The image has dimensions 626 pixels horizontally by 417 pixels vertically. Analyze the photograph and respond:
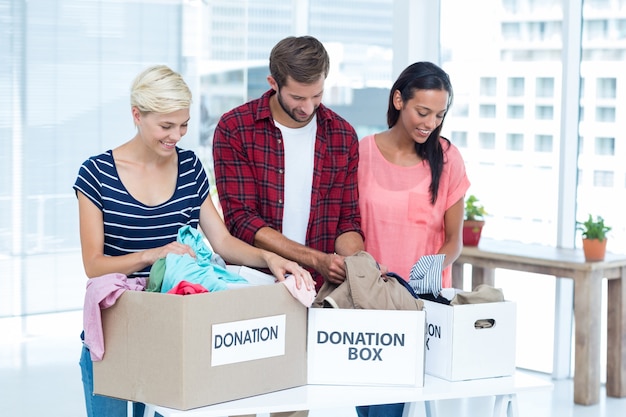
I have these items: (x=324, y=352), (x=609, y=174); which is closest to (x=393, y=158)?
(x=324, y=352)

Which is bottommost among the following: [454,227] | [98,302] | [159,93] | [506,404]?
[506,404]

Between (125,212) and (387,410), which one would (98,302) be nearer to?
(125,212)

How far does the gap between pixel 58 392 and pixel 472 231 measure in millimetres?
2118

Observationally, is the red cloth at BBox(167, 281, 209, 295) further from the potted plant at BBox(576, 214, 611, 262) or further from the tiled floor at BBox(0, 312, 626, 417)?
the potted plant at BBox(576, 214, 611, 262)

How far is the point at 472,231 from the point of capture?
4.71 m

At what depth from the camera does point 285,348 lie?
2.09 metres

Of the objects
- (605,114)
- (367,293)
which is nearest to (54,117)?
(605,114)

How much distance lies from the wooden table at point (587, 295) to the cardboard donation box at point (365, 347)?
7.46 feet

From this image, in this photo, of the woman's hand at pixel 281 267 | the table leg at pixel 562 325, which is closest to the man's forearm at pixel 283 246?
the woman's hand at pixel 281 267

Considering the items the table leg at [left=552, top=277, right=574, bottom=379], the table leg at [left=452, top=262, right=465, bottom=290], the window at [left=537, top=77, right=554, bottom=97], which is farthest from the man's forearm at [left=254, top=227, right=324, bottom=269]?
the window at [left=537, top=77, right=554, bottom=97]

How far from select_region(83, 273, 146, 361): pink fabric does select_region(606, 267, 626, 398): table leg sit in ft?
9.70

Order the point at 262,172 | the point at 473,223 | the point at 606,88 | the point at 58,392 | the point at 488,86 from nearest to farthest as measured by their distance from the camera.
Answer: the point at 262,172 < the point at 58,392 < the point at 606,88 < the point at 473,223 < the point at 488,86

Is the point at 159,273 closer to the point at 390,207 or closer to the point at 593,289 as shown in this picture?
the point at 390,207

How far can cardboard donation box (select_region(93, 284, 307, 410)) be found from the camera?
6.28ft
